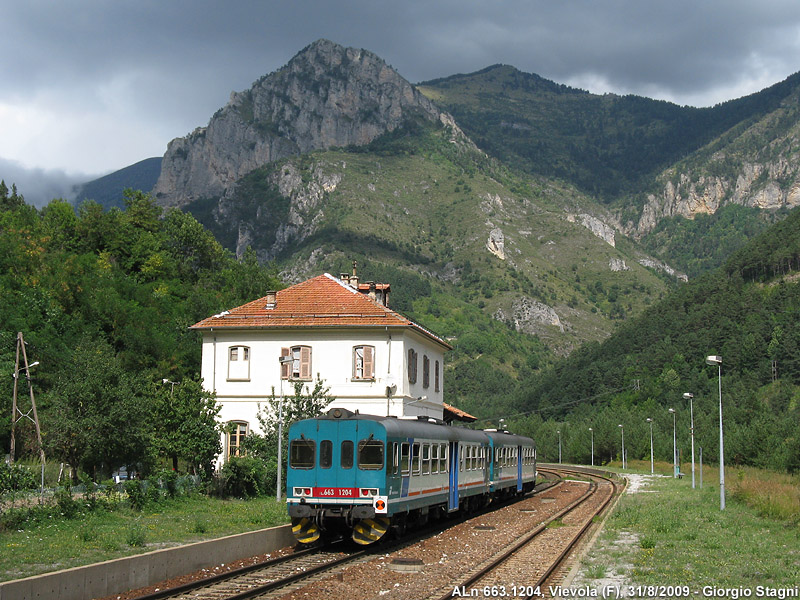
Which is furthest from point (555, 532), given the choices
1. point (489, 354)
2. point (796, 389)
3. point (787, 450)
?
point (489, 354)

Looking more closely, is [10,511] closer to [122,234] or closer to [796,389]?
[122,234]

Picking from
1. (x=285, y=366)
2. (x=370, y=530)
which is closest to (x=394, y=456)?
(x=370, y=530)

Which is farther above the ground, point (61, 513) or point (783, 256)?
point (783, 256)

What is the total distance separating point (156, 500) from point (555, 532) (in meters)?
11.5

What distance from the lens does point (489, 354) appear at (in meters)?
196

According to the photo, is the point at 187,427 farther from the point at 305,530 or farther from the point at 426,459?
the point at 305,530

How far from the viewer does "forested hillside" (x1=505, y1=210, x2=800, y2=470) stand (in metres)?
111

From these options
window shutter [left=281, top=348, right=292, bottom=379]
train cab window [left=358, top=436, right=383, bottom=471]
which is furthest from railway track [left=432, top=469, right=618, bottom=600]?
window shutter [left=281, top=348, right=292, bottom=379]

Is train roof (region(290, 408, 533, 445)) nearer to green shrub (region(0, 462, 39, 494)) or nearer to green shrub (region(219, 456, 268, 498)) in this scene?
green shrub (region(0, 462, 39, 494))

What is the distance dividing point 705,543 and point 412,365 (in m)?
23.3

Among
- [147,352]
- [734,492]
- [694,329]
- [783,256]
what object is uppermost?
[783,256]

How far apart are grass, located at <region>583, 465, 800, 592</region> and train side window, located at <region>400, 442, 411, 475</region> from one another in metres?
5.16

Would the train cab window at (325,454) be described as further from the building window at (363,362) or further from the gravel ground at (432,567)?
the building window at (363,362)

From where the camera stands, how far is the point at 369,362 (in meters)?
41.8
